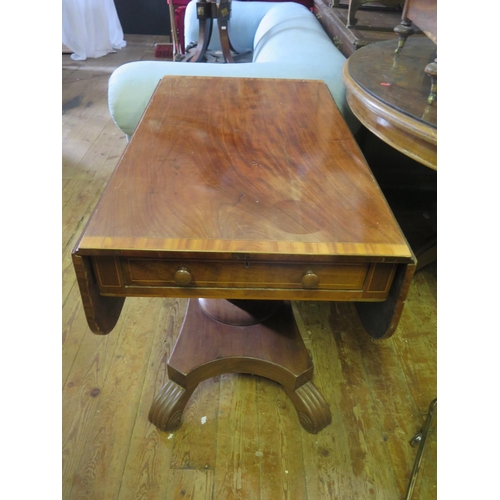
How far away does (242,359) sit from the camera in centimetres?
100

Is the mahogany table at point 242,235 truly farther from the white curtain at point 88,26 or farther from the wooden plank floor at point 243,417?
the white curtain at point 88,26

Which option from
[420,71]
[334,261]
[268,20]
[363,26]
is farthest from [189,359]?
[268,20]

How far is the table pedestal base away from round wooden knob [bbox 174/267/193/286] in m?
0.40

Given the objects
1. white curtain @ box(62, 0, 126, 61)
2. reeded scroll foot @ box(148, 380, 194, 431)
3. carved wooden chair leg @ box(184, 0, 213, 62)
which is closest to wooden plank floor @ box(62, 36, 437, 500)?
reeded scroll foot @ box(148, 380, 194, 431)

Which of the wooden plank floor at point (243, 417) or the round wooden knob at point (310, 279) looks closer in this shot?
the round wooden knob at point (310, 279)

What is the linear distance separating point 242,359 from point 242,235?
18.7 inches

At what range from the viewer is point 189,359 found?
0.99 metres

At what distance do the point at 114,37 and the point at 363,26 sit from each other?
3.10 meters

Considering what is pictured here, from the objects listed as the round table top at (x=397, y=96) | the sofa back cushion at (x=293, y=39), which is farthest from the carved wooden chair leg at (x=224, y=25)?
the round table top at (x=397, y=96)

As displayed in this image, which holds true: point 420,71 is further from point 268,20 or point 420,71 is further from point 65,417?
point 268,20

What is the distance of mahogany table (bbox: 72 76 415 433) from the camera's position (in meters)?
0.62

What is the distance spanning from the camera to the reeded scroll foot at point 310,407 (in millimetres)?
989

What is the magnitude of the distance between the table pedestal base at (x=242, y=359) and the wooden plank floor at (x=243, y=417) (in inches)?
2.7

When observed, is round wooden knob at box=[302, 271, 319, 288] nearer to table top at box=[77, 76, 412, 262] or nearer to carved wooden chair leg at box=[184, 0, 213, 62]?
table top at box=[77, 76, 412, 262]
